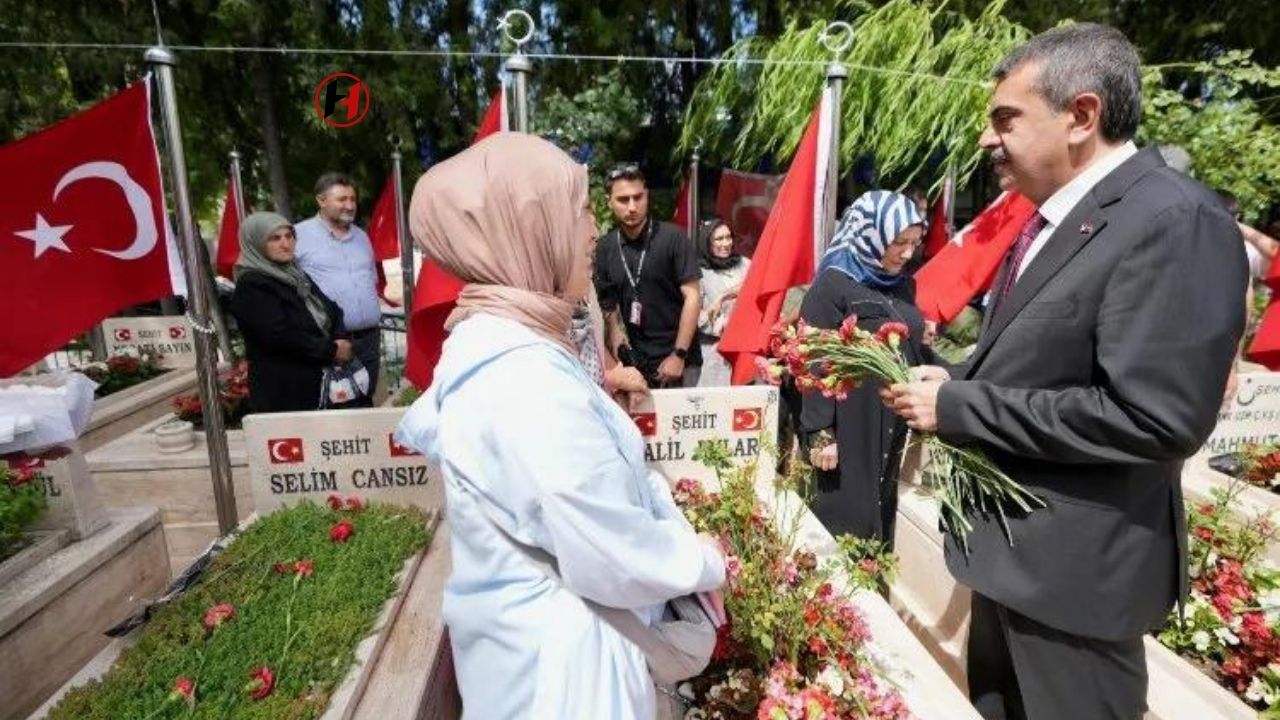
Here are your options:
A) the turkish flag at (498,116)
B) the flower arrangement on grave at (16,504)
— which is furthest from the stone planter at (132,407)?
the turkish flag at (498,116)

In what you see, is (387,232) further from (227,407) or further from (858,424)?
(858,424)

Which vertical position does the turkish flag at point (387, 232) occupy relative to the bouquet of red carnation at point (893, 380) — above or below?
above

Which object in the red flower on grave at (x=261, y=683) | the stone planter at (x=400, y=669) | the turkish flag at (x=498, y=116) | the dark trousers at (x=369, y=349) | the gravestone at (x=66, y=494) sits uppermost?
the turkish flag at (x=498, y=116)

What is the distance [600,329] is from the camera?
220cm

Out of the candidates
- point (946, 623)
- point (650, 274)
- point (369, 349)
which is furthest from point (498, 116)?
point (946, 623)

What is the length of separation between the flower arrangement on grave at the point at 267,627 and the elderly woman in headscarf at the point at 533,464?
90cm

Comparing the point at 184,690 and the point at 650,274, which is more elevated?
the point at 650,274

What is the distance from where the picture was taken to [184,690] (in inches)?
70.1

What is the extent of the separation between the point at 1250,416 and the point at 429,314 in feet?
13.6

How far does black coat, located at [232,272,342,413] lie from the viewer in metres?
3.69

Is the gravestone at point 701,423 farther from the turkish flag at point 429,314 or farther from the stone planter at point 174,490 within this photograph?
the stone planter at point 174,490

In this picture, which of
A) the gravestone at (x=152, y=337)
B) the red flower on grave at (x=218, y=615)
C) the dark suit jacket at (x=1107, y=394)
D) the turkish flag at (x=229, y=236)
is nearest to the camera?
the dark suit jacket at (x=1107, y=394)

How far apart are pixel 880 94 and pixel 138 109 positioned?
5818 mm

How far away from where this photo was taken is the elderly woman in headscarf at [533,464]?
1.09 meters
